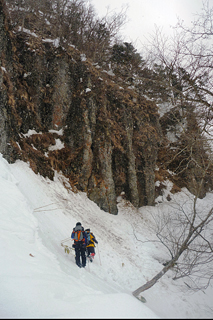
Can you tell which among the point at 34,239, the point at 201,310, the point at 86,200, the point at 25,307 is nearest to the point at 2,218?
the point at 34,239

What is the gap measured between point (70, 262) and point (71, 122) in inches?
349

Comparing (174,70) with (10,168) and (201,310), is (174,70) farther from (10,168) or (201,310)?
(201,310)

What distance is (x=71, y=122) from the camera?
1204 centimetres

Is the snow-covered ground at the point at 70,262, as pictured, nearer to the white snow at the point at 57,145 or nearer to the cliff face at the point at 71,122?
the cliff face at the point at 71,122

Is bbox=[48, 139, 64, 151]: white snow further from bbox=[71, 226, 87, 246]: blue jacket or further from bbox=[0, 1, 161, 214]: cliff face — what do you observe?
bbox=[71, 226, 87, 246]: blue jacket

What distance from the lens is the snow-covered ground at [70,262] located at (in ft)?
7.24

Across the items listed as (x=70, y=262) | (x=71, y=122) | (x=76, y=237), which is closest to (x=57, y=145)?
(x=71, y=122)

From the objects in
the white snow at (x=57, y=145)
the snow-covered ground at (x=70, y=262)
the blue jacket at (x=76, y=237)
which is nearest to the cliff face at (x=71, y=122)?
the white snow at (x=57, y=145)

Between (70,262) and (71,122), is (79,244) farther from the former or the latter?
(71,122)

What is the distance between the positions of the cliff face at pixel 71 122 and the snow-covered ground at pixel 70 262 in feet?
3.56

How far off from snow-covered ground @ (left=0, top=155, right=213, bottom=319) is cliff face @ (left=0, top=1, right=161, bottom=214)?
1.09 m

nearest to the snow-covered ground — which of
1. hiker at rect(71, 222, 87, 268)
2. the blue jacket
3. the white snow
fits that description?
hiker at rect(71, 222, 87, 268)

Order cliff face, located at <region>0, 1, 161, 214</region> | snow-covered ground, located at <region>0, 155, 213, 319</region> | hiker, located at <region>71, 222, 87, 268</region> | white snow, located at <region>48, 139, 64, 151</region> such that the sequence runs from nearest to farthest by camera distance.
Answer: snow-covered ground, located at <region>0, 155, 213, 319</region> → hiker, located at <region>71, 222, 87, 268</region> → cliff face, located at <region>0, 1, 161, 214</region> → white snow, located at <region>48, 139, 64, 151</region>

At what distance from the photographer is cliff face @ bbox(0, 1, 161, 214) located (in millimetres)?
9055
